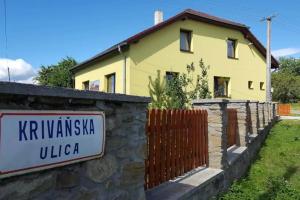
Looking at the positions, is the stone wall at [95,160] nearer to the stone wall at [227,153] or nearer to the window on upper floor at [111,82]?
the stone wall at [227,153]

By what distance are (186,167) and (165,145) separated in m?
0.96

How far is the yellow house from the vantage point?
60.7ft

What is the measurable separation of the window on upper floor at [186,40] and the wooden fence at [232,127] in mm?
12206

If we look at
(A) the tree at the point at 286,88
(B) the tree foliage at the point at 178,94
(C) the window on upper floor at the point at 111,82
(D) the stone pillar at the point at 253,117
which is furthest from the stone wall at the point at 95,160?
(A) the tree at the point at 286,88

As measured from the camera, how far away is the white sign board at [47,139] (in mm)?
2299

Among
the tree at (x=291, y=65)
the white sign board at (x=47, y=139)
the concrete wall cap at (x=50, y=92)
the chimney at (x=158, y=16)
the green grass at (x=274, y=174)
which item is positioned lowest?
the green grass at (x=274, y=174)

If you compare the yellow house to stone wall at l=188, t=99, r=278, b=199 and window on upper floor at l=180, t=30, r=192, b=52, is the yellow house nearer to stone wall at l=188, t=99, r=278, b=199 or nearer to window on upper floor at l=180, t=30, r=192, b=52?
window on upper floor at l=180, t=30, r=192, b=52

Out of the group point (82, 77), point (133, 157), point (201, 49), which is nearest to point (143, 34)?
point (201, 49)

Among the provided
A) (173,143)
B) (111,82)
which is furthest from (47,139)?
(111,82)

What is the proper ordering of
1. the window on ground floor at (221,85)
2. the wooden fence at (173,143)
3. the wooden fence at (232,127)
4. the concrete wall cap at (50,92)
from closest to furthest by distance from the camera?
1. the concrete wall cap at (50,92)
2. the wooden fence at (173,143)
3. the wooden fence at (232,127)
4. the window on ground floor at (221,85)

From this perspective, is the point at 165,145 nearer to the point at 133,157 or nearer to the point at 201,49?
the point at 133,157

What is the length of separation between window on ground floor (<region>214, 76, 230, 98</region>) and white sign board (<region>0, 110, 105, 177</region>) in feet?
65.0

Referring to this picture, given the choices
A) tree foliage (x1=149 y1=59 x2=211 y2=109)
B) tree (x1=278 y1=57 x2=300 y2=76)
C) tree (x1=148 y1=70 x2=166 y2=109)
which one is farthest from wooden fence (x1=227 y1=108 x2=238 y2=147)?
tree (x1=278 y1=57 x2=300 y2=76)

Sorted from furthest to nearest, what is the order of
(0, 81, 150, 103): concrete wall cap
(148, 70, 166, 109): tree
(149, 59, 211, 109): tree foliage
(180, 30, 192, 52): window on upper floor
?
(180, 30, 192, 52): window on upper floor < (148, 70, 166, 109): tree < (149, 59, 211, 109): tree foliage < (0, 81, 150, 103): concrete wall cap
